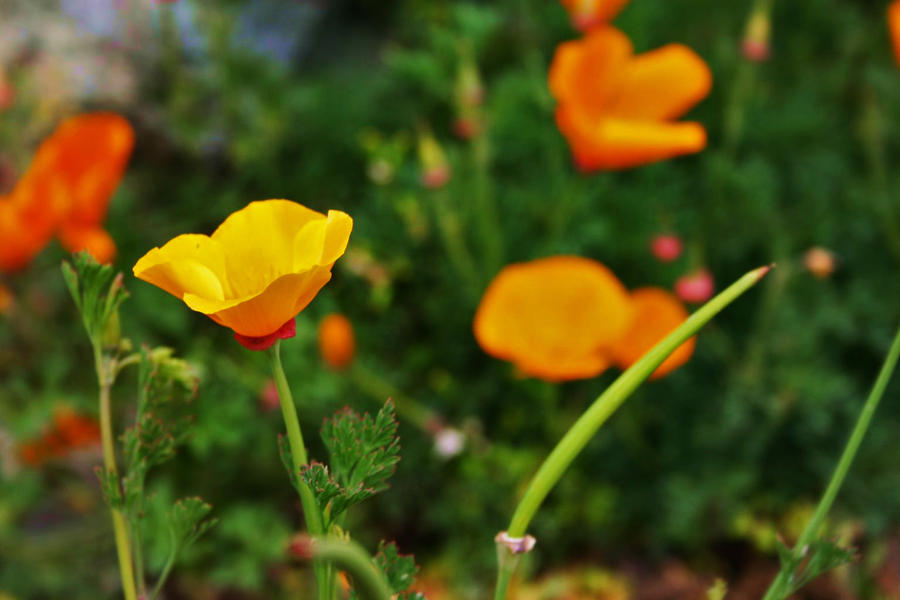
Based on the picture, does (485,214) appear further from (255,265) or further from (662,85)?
(255,265)

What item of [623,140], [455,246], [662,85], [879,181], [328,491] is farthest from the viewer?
[879,181]

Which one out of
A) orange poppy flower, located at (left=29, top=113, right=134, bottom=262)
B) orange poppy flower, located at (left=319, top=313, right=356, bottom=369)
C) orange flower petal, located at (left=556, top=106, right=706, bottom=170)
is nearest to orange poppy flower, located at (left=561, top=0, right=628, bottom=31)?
orange flower petal, located at (left=556, top=106, right=706, bottom=170)

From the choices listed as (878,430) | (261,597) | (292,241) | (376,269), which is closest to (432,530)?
(261,597)

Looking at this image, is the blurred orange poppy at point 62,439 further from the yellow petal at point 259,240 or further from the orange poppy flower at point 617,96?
the yellow petal at point 259,240

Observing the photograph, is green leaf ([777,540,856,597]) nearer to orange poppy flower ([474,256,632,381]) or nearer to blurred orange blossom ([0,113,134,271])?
orange poppy flower ([474,256,632,381])

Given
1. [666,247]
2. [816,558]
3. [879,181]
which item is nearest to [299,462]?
[816,558]

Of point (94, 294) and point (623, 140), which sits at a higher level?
point (94, 294)
